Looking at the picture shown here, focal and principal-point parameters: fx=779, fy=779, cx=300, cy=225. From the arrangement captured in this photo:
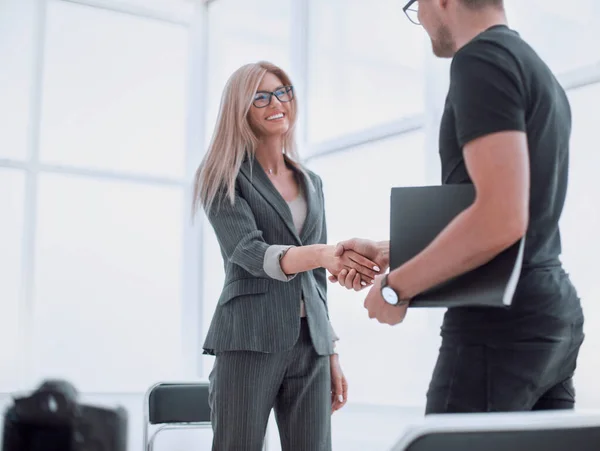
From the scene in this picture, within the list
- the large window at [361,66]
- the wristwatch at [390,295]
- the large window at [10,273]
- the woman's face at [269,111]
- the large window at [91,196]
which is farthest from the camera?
the large window at [91,196]

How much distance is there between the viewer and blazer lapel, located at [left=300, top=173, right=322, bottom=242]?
2.30m

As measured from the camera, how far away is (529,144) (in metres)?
1.22

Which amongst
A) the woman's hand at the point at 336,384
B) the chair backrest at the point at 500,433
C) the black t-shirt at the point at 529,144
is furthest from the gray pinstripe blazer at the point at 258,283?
the chair backrest at the point at 500,433

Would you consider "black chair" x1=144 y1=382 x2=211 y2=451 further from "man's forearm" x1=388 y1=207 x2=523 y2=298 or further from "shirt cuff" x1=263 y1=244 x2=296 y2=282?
"man's forearm" x1=388 y1=207 x2=523 y2=298

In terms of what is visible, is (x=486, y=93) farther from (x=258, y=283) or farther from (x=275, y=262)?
(x=258, y=283)

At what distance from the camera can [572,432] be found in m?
0.90

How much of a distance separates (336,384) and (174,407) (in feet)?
Answer: 2.82

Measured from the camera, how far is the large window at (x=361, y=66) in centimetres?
340

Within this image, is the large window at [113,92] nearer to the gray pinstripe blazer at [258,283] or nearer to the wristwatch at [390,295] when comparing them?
the gray pinstripe blazer at [258,283]

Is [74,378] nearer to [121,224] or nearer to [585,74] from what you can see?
[121,224]

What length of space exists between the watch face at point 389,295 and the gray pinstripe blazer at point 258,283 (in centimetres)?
88

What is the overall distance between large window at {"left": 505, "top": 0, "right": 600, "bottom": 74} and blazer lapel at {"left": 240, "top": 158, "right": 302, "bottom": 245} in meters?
1.12

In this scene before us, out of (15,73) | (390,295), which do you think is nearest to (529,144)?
(390,295)

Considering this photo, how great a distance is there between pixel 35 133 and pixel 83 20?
76 centimetres
